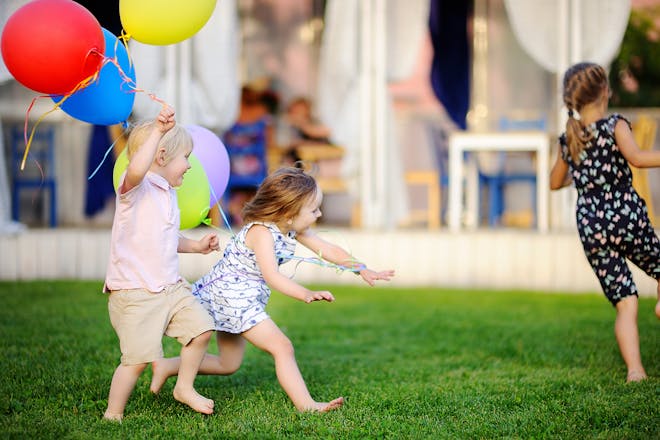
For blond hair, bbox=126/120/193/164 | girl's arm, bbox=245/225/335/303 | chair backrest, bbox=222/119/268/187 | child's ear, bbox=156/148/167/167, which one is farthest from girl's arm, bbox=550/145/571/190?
chair backrest, bbox=222/119/268/187

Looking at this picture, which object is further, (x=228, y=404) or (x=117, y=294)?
(x=228, y=404)

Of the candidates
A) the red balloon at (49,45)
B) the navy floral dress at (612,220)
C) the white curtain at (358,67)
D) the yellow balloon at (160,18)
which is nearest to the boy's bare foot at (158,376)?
the red balloon at (49,45)

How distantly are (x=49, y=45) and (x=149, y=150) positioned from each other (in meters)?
0.44

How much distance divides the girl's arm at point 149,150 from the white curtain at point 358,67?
4.12 metres

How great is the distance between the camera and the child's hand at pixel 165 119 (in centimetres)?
261

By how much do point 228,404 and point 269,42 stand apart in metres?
7.12

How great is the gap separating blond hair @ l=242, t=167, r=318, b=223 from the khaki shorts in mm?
386

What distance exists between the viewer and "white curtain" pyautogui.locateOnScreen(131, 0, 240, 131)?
6.68 meters

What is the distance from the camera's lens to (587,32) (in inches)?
260

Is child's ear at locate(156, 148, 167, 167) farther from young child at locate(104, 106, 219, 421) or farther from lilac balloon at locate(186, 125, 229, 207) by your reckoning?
lilac balloon at locate(186, 125, 229, 207)

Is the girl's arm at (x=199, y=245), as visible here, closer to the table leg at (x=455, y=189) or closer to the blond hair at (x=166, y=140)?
the blond hair at (x=166, y=140)

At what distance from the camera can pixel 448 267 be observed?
6.39 m

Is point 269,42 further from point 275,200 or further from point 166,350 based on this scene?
point 275,200

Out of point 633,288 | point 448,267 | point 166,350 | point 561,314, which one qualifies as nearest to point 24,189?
point 448,267
